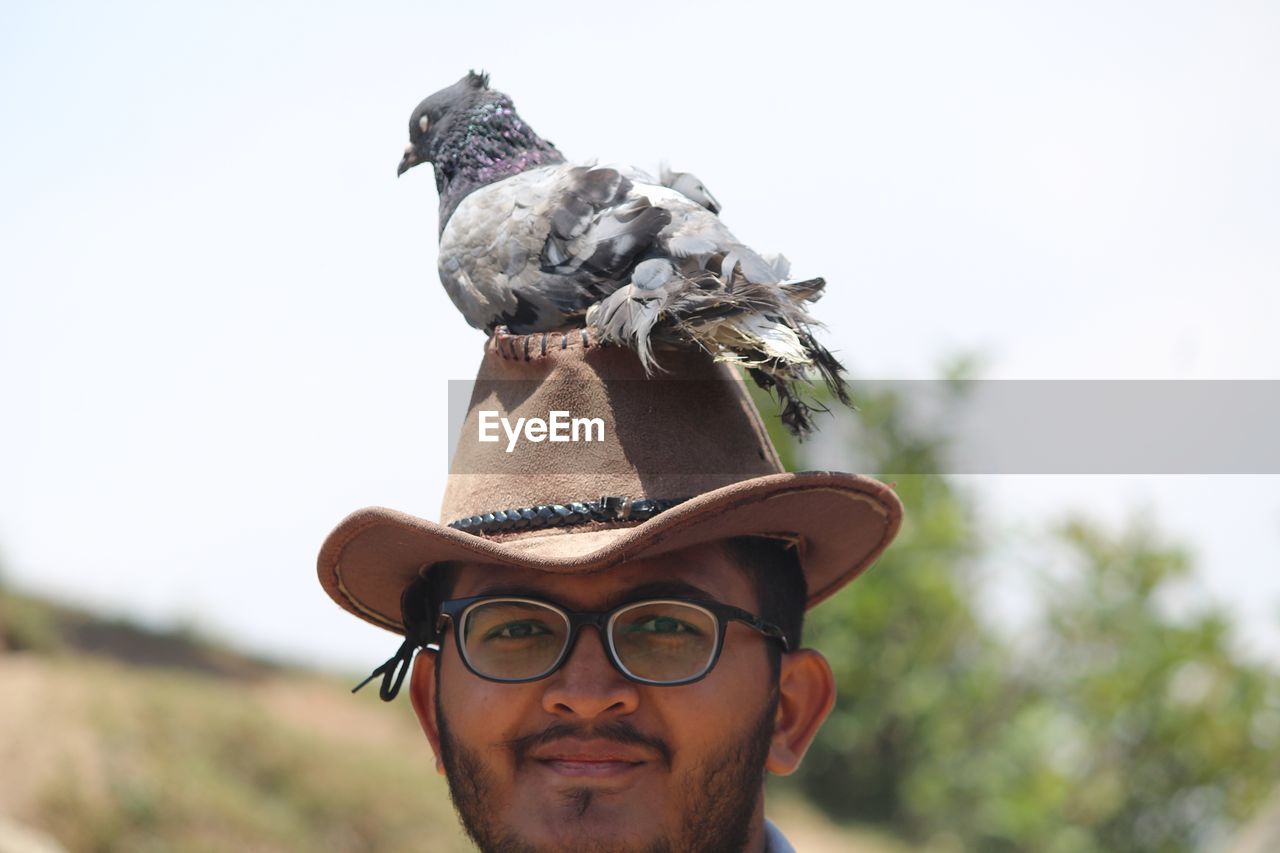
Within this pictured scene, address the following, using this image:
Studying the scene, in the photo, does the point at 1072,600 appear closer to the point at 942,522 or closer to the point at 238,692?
the point at 942,522

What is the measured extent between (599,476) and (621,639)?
0.87 feet

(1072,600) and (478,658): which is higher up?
(478,658)

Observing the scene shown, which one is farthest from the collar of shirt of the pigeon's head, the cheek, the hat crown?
the pigeon's head

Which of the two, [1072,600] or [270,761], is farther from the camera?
[1072,600]

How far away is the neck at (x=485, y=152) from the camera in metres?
2.96

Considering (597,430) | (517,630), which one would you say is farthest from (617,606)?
(597,430)

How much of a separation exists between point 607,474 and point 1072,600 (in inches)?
600

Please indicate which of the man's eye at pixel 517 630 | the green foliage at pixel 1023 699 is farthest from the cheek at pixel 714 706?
the green foliage at pixel 1023 699

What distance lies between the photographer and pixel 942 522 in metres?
16.6

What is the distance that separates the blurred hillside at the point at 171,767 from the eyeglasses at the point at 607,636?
4.81m

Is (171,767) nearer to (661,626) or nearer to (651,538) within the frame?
(661,626)

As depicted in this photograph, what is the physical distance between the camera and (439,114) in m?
3.32

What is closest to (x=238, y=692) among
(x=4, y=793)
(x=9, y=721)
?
(x=9, y=721)

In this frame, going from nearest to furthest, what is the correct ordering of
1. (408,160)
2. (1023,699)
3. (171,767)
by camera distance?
(408,160) < (171,767) < (1023,699)
